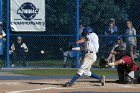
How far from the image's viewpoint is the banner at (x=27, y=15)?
25172mm

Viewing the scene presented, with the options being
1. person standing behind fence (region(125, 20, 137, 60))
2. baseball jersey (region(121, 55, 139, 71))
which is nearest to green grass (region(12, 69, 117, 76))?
person standing behind fence (region(125, 20, 137, 60))

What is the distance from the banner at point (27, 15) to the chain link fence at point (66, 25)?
0.91 m

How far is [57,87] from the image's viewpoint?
1705 cm

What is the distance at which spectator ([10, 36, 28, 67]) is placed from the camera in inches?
1010

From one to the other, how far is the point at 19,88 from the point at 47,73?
230 inches

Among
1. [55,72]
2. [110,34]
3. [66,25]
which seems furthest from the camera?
A: [66,25]

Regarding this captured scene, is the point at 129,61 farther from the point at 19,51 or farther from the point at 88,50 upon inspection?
the point at 19,51

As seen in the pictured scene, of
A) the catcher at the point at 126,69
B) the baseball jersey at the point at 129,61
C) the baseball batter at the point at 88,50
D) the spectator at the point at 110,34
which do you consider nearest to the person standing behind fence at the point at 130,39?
the spectator at the point at 110,34

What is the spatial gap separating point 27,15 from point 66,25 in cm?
401

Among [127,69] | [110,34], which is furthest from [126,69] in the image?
[110,34]

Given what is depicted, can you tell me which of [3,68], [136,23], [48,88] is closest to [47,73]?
[3,68]

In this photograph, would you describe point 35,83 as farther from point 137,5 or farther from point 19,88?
point 137,5

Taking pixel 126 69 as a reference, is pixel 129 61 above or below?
above

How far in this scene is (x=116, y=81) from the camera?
736 inches
